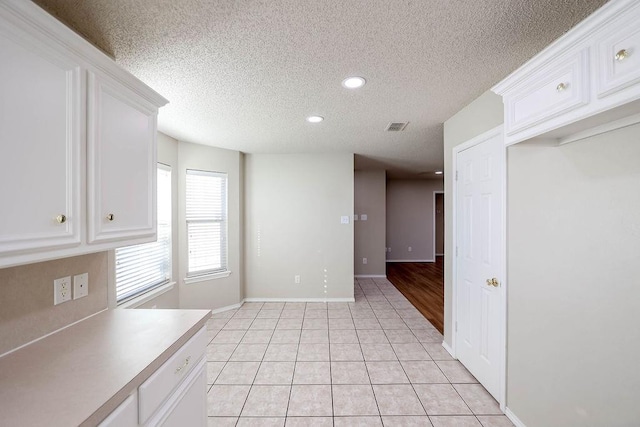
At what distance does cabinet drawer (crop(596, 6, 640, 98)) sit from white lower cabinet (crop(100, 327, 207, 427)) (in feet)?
6.99

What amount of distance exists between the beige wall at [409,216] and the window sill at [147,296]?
5.90 meters

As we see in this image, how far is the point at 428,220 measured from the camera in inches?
299

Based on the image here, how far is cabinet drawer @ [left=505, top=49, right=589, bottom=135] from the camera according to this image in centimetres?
112

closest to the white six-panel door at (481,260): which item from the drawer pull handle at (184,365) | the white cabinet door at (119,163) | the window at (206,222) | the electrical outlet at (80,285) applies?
the drawer pull handle at (184,365)

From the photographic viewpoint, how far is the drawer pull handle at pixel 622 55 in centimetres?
97

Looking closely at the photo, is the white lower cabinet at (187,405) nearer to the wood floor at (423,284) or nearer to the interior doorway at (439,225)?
the wood floor at (423,284)

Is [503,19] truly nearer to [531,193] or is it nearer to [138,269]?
[531,193]

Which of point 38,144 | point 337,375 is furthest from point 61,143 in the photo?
point 337,375

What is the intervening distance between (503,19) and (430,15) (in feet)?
1.21

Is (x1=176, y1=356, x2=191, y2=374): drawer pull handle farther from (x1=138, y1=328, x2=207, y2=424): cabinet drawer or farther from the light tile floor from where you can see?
the light tile floor

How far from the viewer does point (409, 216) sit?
755cm

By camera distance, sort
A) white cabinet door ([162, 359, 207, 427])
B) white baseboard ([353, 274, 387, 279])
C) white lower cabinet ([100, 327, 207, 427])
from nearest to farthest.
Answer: white lower cabinet ([100, 327, 207, 427])
white cabinet door ([162, 359, 207, 427])
white baseboard ([353, 274, 387, 279])

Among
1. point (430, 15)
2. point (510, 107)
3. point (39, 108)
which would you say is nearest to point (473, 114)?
point (510, 107)

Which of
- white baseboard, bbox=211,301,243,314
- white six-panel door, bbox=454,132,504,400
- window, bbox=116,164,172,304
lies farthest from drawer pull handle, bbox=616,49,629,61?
white baseboard, bbox=211,301,243,314
